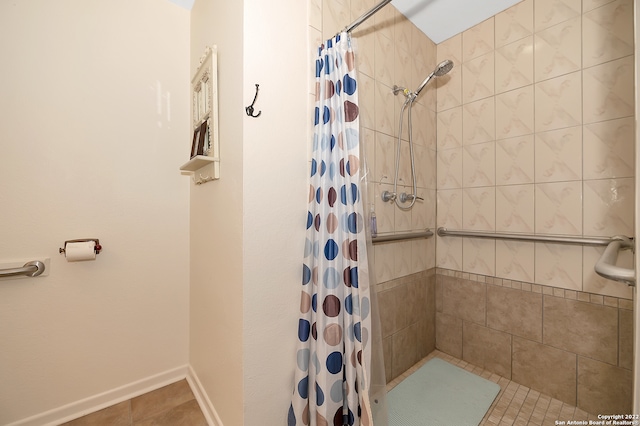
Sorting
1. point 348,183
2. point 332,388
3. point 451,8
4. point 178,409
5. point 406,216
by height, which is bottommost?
point 178,409

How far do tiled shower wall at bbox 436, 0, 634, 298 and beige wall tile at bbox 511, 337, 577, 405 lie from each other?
38 cm

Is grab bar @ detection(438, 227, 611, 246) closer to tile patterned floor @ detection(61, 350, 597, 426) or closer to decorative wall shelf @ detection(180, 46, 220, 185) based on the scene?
tile patterned floor @ detection(61, 350, 597, 426)

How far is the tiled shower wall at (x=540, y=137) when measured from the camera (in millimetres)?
1215

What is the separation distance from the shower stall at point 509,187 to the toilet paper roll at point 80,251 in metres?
1.37

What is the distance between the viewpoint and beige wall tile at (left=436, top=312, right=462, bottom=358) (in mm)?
1732

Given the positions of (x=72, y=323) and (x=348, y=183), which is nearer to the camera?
(x=348, y=183)

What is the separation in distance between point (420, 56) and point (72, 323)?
263 cm

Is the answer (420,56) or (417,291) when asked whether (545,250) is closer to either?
(417,291)

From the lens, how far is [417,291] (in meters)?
1.69

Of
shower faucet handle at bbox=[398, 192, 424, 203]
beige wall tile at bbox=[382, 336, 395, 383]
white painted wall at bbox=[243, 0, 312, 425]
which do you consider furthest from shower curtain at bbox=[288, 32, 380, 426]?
shower faucet handle at bbox=[398, 192, 424, 203]

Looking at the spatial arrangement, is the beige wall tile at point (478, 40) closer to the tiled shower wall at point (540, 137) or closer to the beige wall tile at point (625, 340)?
the tiled shower wall at point (540, 137)

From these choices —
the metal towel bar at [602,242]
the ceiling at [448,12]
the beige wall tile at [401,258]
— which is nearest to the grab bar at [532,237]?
the metal towel bar at [602,242]

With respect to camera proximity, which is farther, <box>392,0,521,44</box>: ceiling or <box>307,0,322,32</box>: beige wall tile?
<box>392,0,521,44</box>: ceiling

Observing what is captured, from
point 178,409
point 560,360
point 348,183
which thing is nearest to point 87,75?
point 348,183
